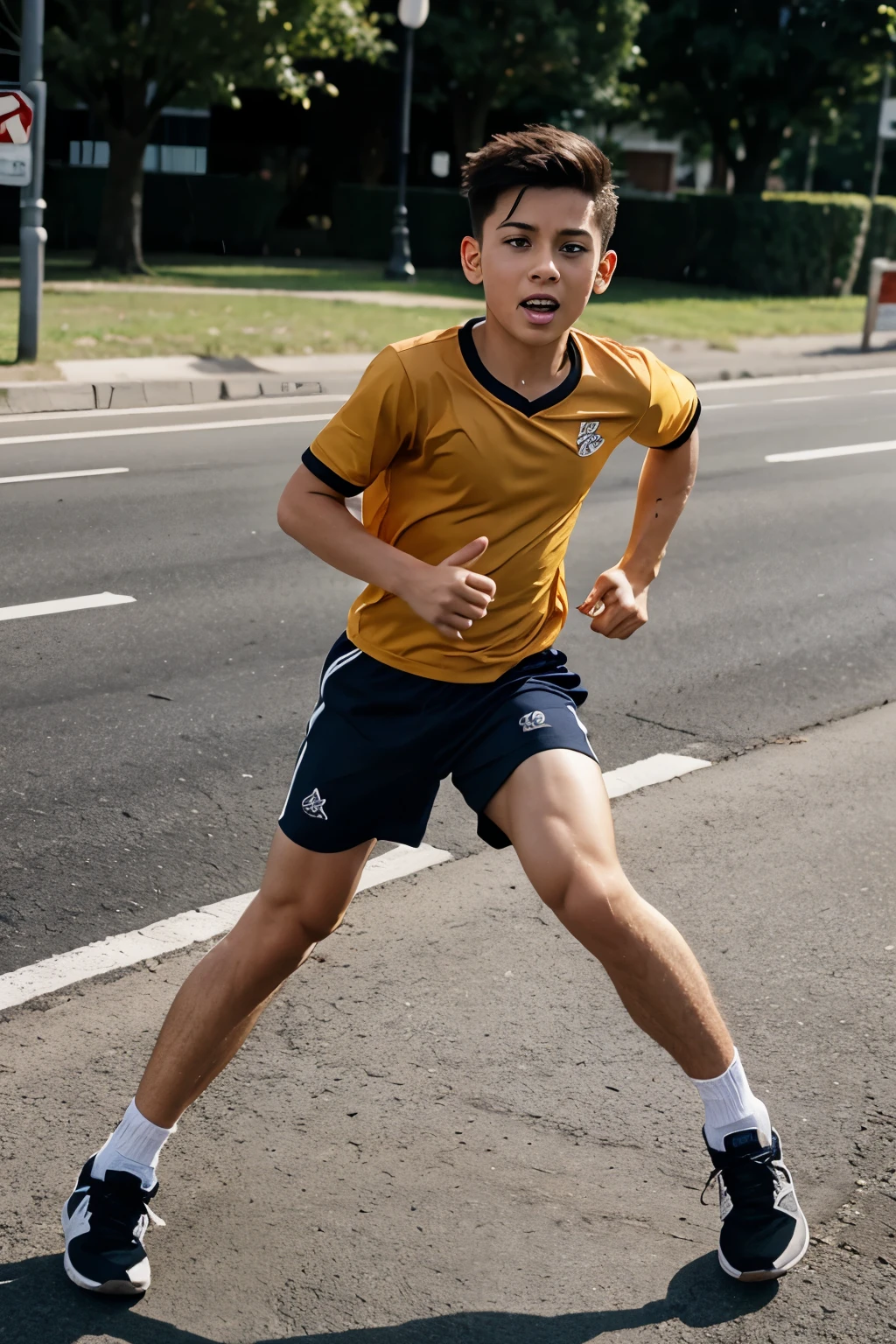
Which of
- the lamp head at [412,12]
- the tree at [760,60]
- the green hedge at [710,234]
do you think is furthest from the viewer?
the tree at [760,60]

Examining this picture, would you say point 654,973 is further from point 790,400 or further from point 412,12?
point 412,12

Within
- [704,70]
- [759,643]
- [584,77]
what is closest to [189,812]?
[759,643]

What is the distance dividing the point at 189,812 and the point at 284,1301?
2.42 meters

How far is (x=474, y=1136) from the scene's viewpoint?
10.8ft

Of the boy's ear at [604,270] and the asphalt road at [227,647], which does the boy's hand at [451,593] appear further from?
the asphalt road at [227,647]

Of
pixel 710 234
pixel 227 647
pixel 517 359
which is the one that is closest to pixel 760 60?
pixel 710 234

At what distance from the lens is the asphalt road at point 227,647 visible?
4824 millimetres

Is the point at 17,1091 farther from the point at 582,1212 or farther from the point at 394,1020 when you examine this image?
the point at 582,1212

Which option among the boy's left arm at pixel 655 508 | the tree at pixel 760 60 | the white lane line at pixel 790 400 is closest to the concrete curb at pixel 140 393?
the white lane line at pixel 790 400

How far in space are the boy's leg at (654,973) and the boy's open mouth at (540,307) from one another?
74cm

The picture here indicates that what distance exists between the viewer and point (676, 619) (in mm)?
7906

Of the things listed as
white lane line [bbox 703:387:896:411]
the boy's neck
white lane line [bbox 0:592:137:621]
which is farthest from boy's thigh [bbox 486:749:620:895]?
white lane line [bbox 703:387:896:411]

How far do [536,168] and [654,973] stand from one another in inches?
54.0

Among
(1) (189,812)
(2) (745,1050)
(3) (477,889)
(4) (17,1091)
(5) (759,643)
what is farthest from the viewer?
(5) (759,643)
